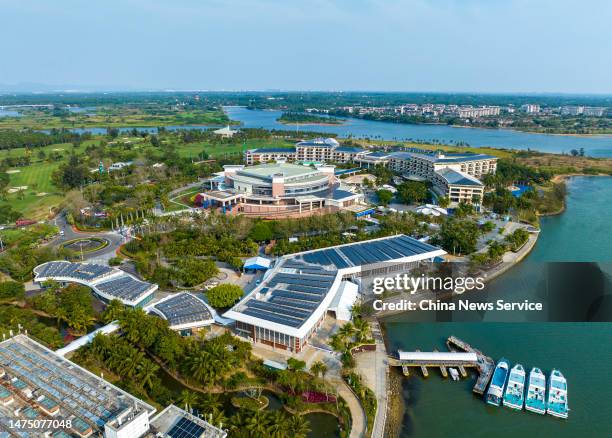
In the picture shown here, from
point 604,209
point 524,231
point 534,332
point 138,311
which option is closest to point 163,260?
point 138,311

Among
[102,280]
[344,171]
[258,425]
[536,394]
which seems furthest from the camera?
[344,171]

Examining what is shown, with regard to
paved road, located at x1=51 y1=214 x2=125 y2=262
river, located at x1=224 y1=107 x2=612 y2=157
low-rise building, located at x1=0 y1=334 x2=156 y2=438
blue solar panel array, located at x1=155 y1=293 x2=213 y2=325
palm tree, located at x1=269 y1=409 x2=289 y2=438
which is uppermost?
river, located at x1=224 y1=107 x2=612 y2=157

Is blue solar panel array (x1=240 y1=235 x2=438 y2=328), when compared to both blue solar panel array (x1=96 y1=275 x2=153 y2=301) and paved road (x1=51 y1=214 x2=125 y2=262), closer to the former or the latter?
blue solar panel array (x1=96 y1=275 x2=153 y2=301)

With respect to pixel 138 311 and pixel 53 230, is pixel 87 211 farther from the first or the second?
pixel 138 311

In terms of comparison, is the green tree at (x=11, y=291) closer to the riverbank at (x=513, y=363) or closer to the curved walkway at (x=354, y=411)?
the curved walkway at (x=354, y=411)

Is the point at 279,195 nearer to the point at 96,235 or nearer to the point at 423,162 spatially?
the point at 96,235

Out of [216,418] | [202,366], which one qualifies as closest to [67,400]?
[202,366]
